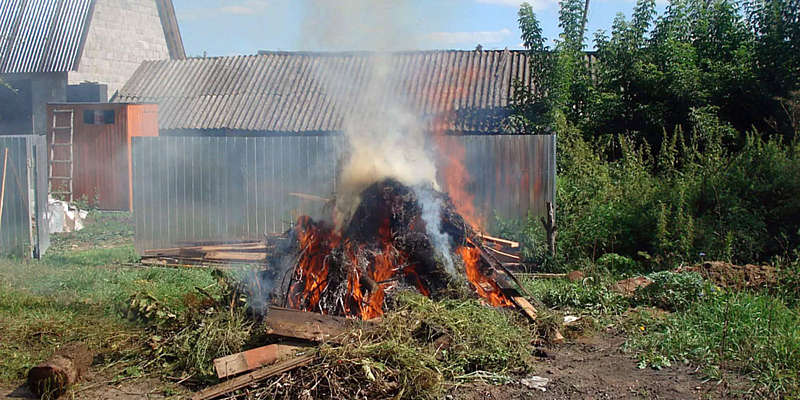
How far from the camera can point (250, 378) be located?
5.12 m

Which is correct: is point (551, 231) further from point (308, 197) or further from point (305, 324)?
point (305, 324)

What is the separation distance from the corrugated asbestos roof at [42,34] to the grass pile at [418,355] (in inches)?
781

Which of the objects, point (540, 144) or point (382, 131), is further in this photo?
point (540, 144)

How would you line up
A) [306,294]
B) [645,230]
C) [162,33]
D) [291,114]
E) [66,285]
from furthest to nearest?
[162,33]
[291,114]
[645,230]
[66,285]
[306,294]

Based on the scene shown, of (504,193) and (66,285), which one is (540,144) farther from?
(66,285)

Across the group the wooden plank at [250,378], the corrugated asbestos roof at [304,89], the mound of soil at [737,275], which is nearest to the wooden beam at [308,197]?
the wooden plank at [250,378]

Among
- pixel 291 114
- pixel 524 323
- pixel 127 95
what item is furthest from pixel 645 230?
pixel 127 95

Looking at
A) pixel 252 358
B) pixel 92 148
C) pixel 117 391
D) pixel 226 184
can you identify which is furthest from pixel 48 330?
pixel 92 148

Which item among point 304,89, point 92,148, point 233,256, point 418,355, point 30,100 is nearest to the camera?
point 418,355

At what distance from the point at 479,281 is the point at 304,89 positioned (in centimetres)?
1463

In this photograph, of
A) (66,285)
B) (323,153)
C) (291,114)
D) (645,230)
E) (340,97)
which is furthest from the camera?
(340,97)

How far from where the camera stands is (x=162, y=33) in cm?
2555

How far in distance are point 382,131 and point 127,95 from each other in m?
15.8

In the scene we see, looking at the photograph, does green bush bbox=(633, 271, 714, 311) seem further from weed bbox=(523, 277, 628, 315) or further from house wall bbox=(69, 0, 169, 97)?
house wall bbox=(69, 0, 169, 97)
